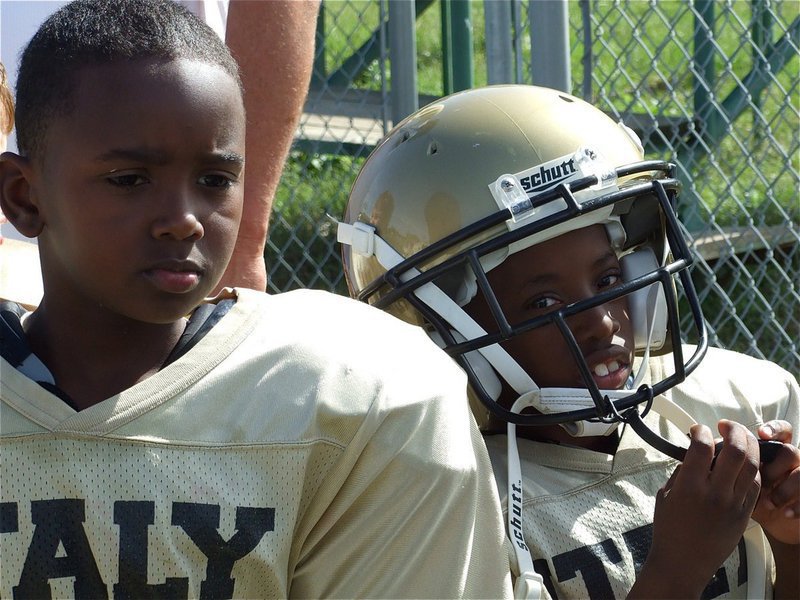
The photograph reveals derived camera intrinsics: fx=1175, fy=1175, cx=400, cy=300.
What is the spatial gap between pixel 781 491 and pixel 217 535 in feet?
3.40

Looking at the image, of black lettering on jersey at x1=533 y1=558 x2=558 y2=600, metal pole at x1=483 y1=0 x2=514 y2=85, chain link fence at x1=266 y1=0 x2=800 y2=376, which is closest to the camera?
black lettering on jersey at x1=533 y1=558 x2=558 y2=600

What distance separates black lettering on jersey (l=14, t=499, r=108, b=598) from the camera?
1.45m

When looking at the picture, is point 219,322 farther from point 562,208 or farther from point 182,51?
point 562,208

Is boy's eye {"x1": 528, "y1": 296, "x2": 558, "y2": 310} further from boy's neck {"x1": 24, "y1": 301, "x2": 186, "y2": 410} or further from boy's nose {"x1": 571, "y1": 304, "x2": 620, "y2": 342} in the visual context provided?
boy's neck {"x1": 24, "y1": 301, "x2": 186, "y2": 410}

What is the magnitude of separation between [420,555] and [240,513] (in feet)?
0.77

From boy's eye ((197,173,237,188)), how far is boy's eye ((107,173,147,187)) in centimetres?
9

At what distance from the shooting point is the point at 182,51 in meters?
1.62

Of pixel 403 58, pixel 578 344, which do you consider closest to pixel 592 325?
pixel 578 344

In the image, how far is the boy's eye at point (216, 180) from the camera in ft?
5.33

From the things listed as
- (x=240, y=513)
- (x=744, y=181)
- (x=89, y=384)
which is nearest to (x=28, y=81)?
(x=89, y=384)

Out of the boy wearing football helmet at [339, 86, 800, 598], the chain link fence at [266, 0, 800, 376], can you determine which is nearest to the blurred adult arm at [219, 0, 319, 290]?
the boy wearing football helmet at [339, 86, 800, 598]

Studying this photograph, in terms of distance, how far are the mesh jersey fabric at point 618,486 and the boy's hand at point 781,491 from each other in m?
0.13

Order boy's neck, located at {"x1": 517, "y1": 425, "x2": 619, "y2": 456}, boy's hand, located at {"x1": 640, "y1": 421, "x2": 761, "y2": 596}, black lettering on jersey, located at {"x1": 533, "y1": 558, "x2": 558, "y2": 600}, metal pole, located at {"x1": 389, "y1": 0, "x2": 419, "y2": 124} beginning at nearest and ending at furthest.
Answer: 1. boy's hand, located at {"x1": 640, "y1": 421, "x2": 761, "y2": 596}
2. black lettering on jersey, located at {"x1": 533, "y1": 558, "x2": 558, "y2": 600}
3. boy's neck, located at {"x1": 517, "y1": 425, "x2": 619, "y2": 456}
4. metal pole, located at {"x1": 389, "y1": 0, "x2": 419, "y2": 124}

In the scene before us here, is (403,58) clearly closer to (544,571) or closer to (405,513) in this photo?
(544,571)
